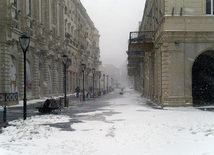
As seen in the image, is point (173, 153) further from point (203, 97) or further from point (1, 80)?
point (1, 80)

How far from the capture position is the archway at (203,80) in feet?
65.5

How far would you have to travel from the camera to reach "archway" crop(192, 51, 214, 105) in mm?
19953

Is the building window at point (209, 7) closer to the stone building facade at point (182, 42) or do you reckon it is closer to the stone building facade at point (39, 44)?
the stone building facade at point (182, 42)

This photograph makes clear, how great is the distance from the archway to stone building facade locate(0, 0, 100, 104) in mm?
16095

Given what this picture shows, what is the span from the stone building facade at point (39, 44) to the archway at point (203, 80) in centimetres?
Answer: 1610

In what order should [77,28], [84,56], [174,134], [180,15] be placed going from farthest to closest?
1. [84,56]
2. [77,28]
3. [180,15]
4. [174,134]

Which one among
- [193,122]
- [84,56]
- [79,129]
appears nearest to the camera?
[79,129]

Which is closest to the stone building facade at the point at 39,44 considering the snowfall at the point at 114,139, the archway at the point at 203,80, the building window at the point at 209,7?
the snowfall at the point at 114,139

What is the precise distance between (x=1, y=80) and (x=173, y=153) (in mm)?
18688

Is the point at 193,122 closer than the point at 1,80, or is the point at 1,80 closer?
the point at 193,122

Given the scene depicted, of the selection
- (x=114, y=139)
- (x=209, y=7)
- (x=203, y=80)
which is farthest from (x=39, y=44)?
(x=114, y=139)

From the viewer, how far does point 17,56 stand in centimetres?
2484

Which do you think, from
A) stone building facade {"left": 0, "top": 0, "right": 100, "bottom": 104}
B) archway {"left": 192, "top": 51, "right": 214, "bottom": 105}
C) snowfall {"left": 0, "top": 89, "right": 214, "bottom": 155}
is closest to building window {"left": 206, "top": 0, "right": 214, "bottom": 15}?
archway {"left": 192, "top": 51, "right": 214, "bottom": 105}

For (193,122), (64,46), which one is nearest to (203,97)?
(193,122)
